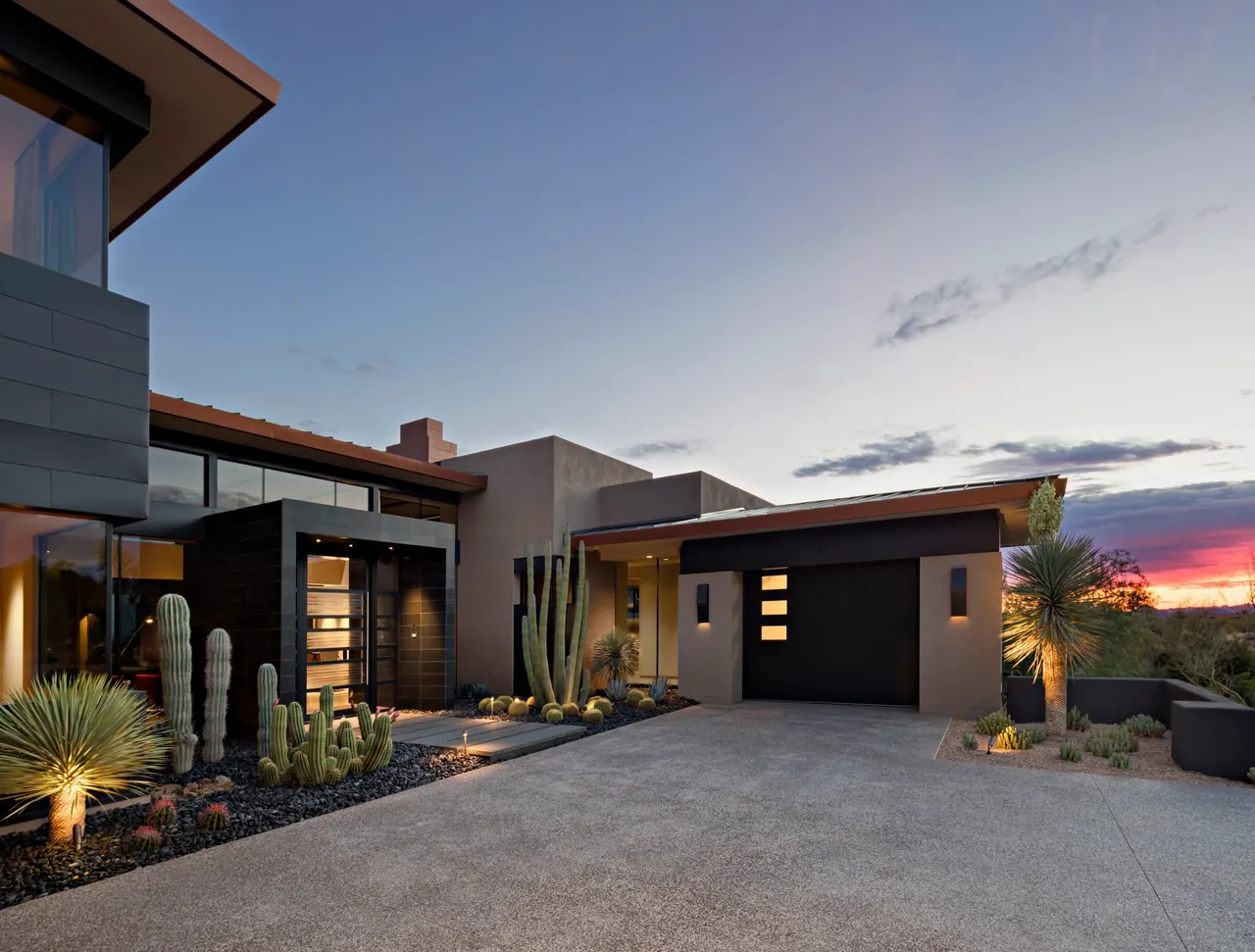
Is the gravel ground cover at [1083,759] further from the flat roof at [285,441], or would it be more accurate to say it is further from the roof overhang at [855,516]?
the flat roof at [285,441]

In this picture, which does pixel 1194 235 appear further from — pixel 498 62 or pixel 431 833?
pixel 431 833

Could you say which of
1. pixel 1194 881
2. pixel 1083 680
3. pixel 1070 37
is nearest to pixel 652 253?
pixel 1070 37

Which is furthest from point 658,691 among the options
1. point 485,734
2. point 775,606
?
point 485,734

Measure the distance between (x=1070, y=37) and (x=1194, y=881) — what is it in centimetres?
871

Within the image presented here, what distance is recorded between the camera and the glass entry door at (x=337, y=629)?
10.9m

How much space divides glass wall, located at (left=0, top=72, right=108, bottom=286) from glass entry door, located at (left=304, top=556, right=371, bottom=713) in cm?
599

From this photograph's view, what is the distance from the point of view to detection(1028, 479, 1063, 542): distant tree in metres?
9.02

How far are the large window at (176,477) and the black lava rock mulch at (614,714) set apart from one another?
18.2 feet

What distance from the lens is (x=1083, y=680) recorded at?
9875 mm

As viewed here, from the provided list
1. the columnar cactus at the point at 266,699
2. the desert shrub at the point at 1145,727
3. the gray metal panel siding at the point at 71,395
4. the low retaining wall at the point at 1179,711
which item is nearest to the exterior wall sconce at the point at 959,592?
the low retaining wall at the point at 1179,711

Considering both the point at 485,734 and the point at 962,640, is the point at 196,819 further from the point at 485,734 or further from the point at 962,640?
the point at 962,640

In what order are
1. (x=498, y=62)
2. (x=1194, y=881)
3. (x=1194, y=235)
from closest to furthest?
(x=1194, y=881), (x=1194, y=235), (x=498, y=62)

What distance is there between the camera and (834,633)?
12312mm

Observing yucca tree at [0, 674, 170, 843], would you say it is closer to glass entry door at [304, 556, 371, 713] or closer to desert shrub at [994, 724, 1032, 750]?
glass entry door at [304, 556, 371, 713]
